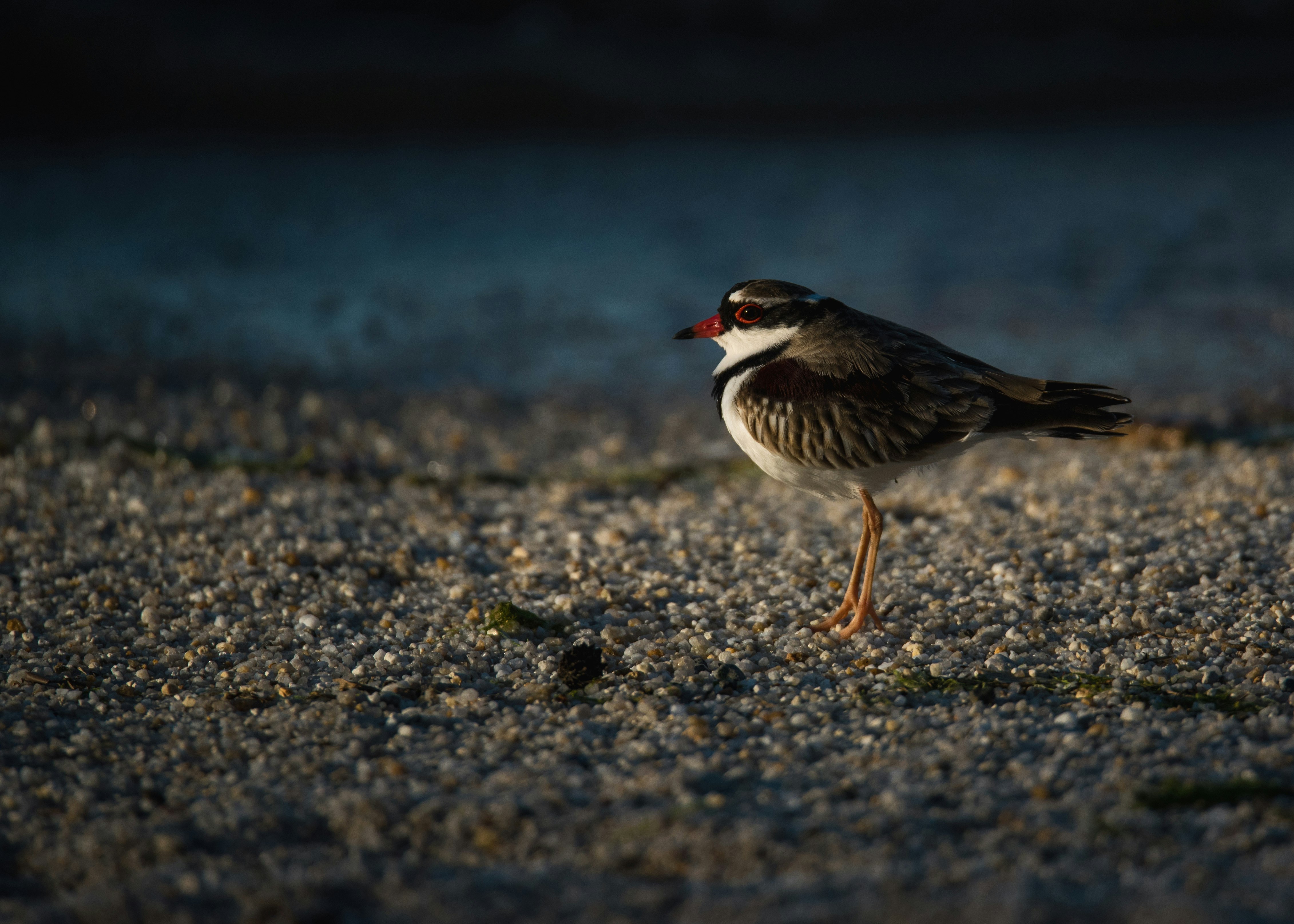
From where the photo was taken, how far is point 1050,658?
14.1 ft

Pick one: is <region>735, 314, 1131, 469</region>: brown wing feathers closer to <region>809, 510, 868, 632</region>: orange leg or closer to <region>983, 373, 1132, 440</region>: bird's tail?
<region>983, 373, 1132, 440</region>: bird's tail

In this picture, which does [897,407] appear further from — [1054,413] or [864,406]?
[1054,413]

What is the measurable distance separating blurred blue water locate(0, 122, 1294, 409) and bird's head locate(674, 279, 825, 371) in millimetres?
4320

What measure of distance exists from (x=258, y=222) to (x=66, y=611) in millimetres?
9973

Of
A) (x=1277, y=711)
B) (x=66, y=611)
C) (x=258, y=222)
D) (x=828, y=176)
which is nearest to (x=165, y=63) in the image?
(x=258, y=222)

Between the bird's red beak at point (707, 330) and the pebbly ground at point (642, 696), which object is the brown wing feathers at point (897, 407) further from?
the pebbly ground at point (642, 696)

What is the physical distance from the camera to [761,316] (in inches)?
192

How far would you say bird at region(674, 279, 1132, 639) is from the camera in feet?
14.6

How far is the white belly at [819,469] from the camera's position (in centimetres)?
460

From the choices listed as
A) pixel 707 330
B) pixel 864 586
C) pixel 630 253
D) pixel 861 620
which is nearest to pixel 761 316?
pixel 707 330

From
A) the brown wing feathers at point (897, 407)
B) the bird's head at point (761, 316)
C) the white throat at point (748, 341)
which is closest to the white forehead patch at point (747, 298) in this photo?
the bird's head at point (761, 316)

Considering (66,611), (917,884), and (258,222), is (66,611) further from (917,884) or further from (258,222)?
(258,222)

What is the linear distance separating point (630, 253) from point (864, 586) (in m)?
8.76

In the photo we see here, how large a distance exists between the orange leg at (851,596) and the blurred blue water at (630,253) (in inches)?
184
